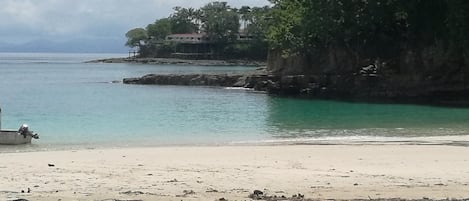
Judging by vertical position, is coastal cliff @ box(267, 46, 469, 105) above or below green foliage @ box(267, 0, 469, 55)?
below

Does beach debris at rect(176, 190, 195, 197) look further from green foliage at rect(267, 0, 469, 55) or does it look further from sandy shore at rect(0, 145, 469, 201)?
green foliage at rect(267, 0, 469, 55)

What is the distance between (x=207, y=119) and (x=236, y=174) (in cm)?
2061

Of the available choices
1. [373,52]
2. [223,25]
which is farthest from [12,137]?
[223,25]

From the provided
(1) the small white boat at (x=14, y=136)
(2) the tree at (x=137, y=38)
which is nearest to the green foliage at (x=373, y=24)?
(1) the small white boat at (x=14, y=136)

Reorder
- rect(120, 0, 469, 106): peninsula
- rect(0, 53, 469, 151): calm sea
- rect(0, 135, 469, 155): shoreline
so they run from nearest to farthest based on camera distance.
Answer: rect(0, 135, 469, 155): shoreline, rect(0, 53, 469, 151): calm sea, rect(120, 0, 469, 106): peninsula

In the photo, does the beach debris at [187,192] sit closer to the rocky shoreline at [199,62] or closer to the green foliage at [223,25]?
the rocky shoreline at [199,62]

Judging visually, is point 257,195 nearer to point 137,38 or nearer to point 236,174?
point 236,174

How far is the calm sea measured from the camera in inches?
1012

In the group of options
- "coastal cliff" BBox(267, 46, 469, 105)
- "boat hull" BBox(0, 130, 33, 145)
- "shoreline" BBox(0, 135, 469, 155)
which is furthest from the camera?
"coastal cliff" BBox(267, 46, 469, 105)

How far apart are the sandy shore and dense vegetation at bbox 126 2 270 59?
114 m

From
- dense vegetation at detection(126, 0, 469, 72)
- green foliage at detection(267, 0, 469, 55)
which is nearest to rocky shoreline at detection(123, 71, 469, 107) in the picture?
dense vegetation at detection(126, 0, 469, 72)

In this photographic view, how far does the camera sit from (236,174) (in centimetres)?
1391

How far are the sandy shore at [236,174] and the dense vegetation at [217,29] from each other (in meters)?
114

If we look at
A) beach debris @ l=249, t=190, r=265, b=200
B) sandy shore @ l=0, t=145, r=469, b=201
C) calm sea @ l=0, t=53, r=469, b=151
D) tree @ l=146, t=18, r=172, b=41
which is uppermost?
tree @ l=146, t=18, r=172, b=41
